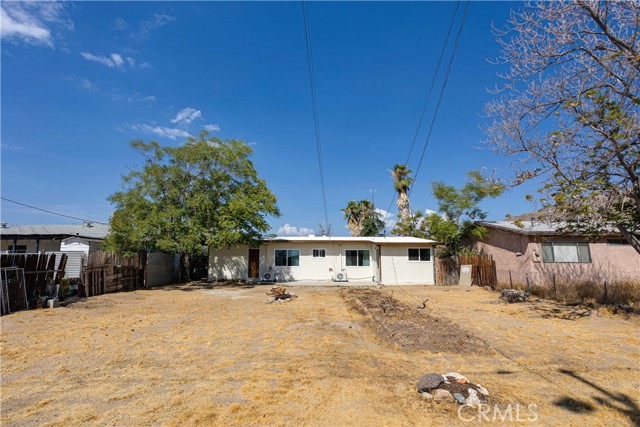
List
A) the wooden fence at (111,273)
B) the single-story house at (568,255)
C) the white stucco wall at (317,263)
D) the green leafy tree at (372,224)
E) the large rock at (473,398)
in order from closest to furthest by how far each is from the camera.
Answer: the large rock at (473,398)
the wooden fence at (111,273)
the single-story house at (568,255)
the white stucco wall at (317,263)
the green leafy tree at (372,224)

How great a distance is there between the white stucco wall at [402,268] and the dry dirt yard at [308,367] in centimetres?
1006

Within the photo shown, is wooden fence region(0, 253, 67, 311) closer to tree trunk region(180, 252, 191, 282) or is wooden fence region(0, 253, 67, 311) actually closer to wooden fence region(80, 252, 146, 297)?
wooden fence region(80, 252, 146, 297)

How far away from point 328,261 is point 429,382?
1661cm

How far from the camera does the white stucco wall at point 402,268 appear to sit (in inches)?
775

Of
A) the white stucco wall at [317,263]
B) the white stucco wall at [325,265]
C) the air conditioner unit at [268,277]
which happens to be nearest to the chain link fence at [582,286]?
the white stucco wall at [325,265]

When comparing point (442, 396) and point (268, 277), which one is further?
point (268, 277)

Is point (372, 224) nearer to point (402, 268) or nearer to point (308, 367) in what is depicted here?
point (402, 268)

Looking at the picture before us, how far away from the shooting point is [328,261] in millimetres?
20641

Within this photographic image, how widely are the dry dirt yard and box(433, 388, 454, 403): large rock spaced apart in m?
0.12

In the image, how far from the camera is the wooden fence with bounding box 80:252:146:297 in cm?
1333

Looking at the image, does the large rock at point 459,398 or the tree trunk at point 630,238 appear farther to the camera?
the tree trunk at point 630,238

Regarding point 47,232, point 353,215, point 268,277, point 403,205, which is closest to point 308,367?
point 268,277

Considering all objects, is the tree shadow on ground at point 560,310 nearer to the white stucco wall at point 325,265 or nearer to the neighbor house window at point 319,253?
the white stucco wall at point 325,265

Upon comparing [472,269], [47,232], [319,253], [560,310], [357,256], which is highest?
[47,232]
